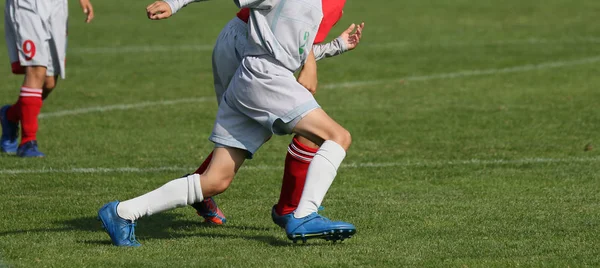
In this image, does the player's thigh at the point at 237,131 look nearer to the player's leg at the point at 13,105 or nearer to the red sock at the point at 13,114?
the player's leg at the point at 13,105

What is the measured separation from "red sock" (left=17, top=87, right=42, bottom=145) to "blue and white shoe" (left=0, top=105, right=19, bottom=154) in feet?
0.92

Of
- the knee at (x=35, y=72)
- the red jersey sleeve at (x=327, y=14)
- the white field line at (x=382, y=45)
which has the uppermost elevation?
the red jersey sleeve at (x=327, y=14)

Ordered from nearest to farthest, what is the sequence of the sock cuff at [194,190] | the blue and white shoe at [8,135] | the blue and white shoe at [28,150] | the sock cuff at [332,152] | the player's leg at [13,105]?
the sock cuff at [332,152] → the sock cuff at [194,190] → the blue and white shoe at [28,150] → the player's leg at [13,105] → the blue and white shoe at [8,135]

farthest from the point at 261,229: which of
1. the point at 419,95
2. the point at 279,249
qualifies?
the point at 419,95

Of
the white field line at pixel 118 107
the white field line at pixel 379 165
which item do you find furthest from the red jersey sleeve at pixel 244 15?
the white field line at pixel 118 107

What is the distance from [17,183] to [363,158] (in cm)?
273

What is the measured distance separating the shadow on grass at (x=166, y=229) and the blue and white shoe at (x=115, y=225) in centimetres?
19

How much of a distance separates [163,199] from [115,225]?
0.27 meters

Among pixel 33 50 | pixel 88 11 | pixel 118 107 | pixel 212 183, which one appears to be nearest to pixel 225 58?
pixel 212 183

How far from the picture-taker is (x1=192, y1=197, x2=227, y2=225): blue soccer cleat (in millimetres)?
6148

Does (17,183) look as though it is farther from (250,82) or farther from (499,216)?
(499,216)


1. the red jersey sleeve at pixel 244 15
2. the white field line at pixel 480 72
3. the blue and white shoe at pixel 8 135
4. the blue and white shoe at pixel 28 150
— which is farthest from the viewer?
the white field line at pixel 480 72

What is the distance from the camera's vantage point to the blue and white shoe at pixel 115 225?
211 inches

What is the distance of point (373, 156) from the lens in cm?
872
